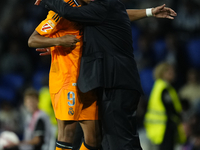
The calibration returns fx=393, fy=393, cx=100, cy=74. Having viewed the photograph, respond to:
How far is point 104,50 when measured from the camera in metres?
3.34

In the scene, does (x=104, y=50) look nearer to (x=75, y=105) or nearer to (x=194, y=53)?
(x=75, y=105)

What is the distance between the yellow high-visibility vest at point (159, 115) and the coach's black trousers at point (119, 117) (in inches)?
111

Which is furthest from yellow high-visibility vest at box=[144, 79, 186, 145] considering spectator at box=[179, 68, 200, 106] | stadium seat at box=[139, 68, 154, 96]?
stadium seat at box=[139, 68, 154, 96]

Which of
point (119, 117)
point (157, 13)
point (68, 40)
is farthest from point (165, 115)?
point (68, 40)

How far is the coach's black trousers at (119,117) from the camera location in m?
3.34

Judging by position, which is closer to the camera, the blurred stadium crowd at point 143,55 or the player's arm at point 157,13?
the player's arm at point 157,13

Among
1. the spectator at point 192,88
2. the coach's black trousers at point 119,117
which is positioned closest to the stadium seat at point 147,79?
the spectator at point 192,88

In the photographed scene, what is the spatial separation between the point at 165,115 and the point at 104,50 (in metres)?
3.13

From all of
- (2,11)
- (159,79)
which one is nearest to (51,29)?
(159,79)

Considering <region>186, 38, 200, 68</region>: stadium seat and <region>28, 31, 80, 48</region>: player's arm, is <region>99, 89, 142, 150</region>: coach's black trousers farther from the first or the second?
<region>186, 38, 200, 68</region>: stadium seat

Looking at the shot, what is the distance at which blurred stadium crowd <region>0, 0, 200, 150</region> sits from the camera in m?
7.87

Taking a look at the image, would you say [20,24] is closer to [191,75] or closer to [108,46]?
[191,75]

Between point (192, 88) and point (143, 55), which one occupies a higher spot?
point (143, 55)

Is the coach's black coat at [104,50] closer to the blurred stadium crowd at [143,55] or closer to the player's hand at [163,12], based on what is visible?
the player's hand at [163,12]
